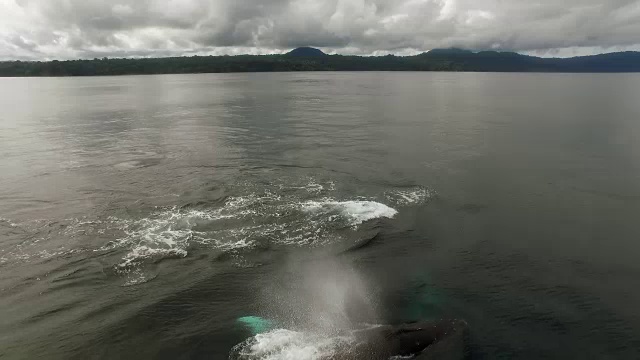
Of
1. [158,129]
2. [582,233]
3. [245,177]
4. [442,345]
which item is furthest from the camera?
[158,129]

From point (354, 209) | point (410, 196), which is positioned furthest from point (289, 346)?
point (410, 196)

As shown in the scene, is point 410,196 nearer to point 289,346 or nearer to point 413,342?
point 413,342

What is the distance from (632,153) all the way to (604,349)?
62.3 meters

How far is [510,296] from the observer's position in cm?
2953

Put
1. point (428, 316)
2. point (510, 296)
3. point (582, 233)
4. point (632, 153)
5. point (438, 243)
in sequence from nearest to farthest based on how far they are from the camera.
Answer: point (428, 316)
point (510, 296)
point (438, 243)
point (582, 233)
point (632, 153)

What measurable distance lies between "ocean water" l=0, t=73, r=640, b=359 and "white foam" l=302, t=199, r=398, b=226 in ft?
1.12

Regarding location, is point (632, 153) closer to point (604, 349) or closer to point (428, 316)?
point (604, 349)

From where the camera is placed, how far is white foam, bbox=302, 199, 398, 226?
42.1 m

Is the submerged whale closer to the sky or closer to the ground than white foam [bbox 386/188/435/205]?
closer to the ground

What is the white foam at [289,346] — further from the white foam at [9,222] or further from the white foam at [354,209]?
the white foam at [9,222]

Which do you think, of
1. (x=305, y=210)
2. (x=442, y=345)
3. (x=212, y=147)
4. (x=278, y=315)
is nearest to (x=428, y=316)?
(x=442, y=345)

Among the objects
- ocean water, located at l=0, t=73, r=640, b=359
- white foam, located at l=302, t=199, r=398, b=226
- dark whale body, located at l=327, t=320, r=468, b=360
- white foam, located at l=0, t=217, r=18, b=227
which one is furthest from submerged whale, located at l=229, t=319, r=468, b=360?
white foam, located at l=0, t=217, r=18, b=227

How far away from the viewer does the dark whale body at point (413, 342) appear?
23016mm

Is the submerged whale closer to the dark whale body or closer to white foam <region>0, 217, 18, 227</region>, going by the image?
the dark whale body
